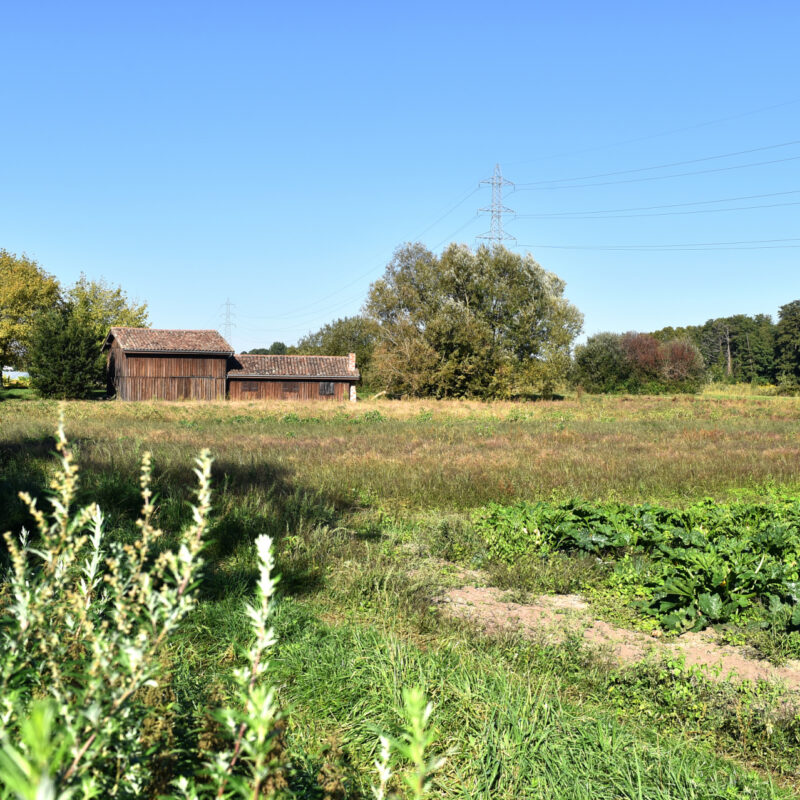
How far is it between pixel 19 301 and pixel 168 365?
19.2 metres

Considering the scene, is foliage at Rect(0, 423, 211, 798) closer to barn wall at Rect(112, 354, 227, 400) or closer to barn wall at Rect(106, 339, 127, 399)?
barn wall at Rect(112, 354, 227, 400)

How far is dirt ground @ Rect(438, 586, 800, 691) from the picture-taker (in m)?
4.83

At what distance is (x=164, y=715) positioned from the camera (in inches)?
80.7

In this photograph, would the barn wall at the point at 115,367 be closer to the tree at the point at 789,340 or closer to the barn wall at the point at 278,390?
the barn wall at the point at 278,390

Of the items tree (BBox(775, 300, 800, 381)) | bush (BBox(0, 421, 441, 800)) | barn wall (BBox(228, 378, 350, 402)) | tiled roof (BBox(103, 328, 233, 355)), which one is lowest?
bush (BBox(0, 421, 441, 800))

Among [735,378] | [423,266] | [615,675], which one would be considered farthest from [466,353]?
[735,378]

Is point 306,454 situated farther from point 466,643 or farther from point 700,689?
point 700,689

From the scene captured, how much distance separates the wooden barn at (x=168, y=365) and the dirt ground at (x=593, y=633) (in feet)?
154

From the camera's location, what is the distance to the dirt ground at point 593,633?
483 cm

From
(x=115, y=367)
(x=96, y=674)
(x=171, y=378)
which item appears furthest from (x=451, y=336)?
(x=96, y=674)

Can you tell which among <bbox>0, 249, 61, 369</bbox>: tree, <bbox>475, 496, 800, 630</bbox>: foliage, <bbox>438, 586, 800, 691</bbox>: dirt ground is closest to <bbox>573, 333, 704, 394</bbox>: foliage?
<bbox>0, 249, 61, 369</bbox>: tree

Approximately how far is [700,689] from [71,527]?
4.16m

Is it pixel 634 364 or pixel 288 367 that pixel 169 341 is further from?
pixel 634 364

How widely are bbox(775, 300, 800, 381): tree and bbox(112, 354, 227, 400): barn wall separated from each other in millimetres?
66011
